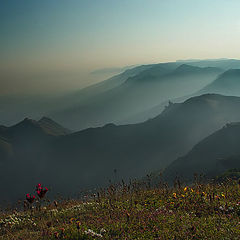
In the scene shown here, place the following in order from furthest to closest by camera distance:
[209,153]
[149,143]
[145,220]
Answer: [149,143] < [209,153] < [145,220]

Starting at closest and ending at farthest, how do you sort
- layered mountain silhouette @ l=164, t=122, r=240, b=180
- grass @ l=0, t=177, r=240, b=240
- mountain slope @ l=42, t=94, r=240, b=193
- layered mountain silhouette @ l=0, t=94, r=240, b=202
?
grass @ l=0, t=177, r=240, b=240 < layered mountain silhouette @ l=164, t=122, r=240, b=180 < mountain slope @ l=42, t=94, r=240, b=193 < layered mountain silhouette @ l=0, t=94, r=240, b=202

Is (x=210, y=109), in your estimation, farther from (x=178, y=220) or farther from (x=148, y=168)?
(x=178, y=220)

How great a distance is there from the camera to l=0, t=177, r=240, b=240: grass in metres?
7.25

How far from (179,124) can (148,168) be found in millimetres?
41332

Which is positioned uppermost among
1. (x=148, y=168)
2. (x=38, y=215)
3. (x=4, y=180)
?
(x=38, y=215)

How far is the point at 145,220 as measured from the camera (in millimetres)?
8273

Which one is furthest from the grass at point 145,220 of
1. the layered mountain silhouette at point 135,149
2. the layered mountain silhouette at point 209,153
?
the layered mountain silhouette at point 135,149

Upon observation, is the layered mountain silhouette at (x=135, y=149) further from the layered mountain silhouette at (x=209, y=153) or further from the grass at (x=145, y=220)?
the grass at (x=145, y=220)

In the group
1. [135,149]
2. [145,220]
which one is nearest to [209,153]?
[135,149]

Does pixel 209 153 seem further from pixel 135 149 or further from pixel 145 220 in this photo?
pixel 145 220

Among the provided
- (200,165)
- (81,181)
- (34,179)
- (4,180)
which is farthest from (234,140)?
(4,180)

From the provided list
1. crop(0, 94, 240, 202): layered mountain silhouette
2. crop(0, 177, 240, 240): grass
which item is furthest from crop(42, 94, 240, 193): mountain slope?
crop(0, 177, 240, 240): grass

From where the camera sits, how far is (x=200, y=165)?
296 feet

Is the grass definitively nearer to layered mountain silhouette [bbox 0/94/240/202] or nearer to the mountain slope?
layered mountain silhouette [bbox 0/94/240/202]
